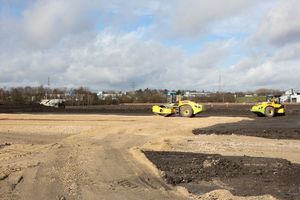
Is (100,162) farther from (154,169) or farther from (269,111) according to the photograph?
(269,111)

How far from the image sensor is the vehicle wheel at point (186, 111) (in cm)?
2225

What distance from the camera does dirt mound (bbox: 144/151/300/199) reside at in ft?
18.6

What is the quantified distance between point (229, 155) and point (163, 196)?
4.18 meters

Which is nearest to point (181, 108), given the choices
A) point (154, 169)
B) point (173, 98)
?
point (173, 98)

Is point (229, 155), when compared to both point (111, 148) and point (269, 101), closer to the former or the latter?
point (111, 148)

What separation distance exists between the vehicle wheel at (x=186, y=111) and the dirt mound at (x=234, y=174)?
13.7 meters

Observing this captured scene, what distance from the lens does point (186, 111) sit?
2247cm

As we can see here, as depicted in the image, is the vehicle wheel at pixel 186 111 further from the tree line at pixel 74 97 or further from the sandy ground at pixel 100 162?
the tree line at pixel 74 97

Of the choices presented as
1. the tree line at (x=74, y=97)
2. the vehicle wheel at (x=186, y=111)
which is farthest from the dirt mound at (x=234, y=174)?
the tree line at (x=74, y=97)

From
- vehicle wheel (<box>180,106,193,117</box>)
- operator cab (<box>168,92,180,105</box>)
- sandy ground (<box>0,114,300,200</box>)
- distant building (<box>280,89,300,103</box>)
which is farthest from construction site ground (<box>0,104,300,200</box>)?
distant building (<box>280,89,300,103</box>)

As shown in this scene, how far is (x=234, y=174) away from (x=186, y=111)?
1579 centimetres

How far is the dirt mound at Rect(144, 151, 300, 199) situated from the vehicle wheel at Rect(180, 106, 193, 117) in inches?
540

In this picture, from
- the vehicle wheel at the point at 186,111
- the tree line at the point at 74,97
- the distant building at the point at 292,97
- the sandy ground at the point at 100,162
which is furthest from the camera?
the distant building at the point at 292,97

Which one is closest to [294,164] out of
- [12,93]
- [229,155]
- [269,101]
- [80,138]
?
[229,155]
